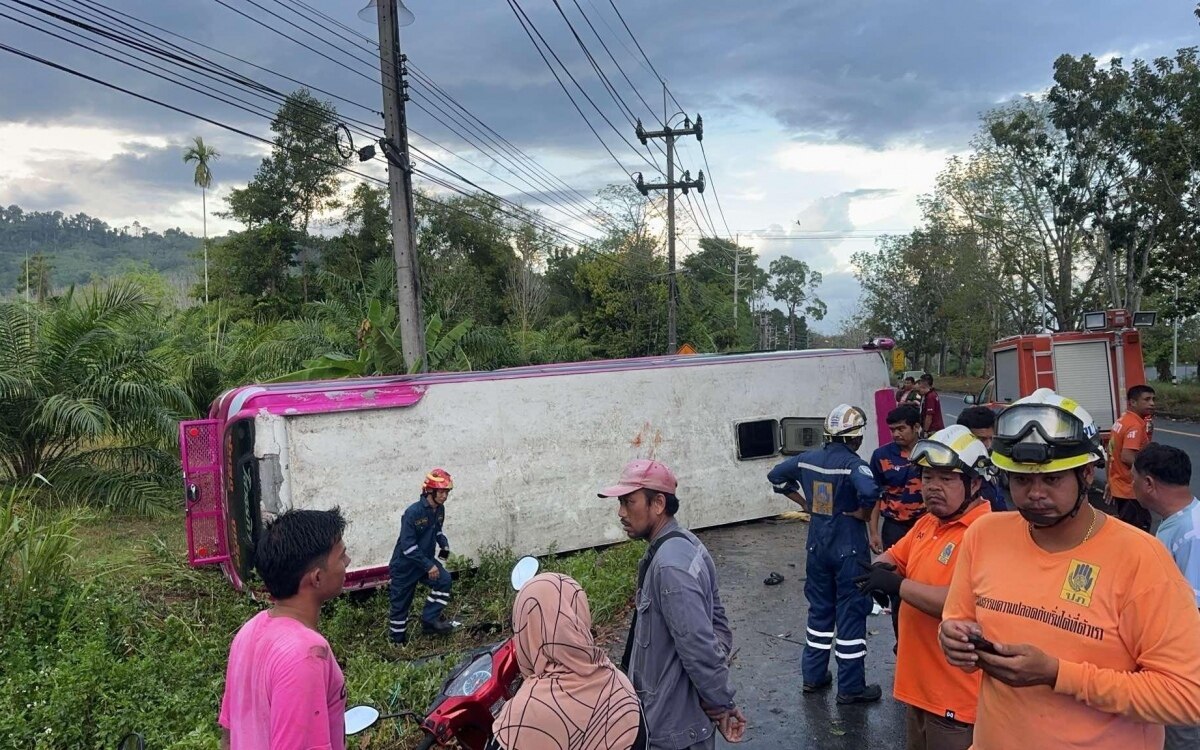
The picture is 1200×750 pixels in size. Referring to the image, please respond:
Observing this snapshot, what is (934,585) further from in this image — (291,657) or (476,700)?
(291,657)

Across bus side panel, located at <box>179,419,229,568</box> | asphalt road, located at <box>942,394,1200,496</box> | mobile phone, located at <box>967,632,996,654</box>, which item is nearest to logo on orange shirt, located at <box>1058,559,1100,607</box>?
mobile phone, located at <box>967,632,996,654</box>

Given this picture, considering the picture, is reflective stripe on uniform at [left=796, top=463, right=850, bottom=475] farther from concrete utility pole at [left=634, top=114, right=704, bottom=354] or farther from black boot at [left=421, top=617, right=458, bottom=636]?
concrete utility pole at [left=634, top=114, right=704, bottom=354]

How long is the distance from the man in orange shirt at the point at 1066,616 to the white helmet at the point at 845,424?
310cm

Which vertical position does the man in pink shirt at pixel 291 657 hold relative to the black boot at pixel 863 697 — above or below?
above

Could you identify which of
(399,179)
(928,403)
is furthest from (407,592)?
(928,403)

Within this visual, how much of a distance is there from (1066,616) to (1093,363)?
1219 cm

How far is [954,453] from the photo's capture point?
10.8 feet

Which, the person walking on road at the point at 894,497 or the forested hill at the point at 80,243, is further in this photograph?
the forested hill at the point at 80,243

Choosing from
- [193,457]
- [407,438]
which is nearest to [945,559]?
[407,438]

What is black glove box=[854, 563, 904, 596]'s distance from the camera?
3182 mm

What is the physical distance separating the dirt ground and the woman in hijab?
9.47 ft

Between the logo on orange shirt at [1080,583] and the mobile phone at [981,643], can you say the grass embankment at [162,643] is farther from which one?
the logo on orange shirt at [1080,583]

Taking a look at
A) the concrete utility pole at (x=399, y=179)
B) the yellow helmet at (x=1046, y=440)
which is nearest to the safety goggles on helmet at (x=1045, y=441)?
the yellow helmet at (x=1046, y=440)

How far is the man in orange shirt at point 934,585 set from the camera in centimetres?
307
